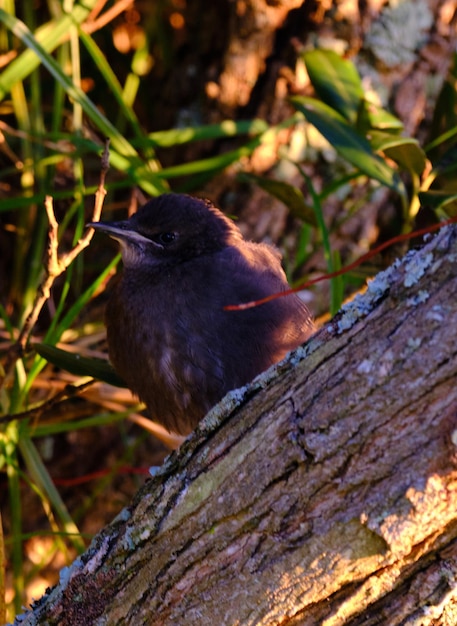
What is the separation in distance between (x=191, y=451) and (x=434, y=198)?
1.09 m

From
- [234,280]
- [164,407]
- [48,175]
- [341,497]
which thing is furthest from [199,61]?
[341,497]

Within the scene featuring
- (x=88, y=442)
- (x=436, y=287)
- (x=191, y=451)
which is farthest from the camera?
(x=88, y=442)

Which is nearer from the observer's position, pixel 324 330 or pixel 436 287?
pixel 436 287

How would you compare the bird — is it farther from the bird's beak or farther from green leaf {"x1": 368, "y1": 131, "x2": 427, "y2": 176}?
green leaf {"x1": 368, "y1": 131, "x2": 427, "y2": 176}

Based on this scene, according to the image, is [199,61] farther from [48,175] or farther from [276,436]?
[276,436]

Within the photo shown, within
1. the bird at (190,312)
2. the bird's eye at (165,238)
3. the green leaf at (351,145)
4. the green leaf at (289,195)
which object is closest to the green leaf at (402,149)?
the green leaf at (351,145)

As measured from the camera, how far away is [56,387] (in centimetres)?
296

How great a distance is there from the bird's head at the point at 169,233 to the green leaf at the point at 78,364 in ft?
1.05

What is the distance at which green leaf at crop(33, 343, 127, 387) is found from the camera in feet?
7.70

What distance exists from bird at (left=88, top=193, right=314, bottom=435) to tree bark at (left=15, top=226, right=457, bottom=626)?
1.98 feet

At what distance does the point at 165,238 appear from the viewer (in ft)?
8.39

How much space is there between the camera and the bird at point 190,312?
227 cm

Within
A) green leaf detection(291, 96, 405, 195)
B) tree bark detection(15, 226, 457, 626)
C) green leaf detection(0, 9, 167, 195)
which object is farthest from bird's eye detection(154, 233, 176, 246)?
tree bark detection(15, 226, 457, 626)

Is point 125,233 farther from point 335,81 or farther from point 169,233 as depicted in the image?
point 335,81
